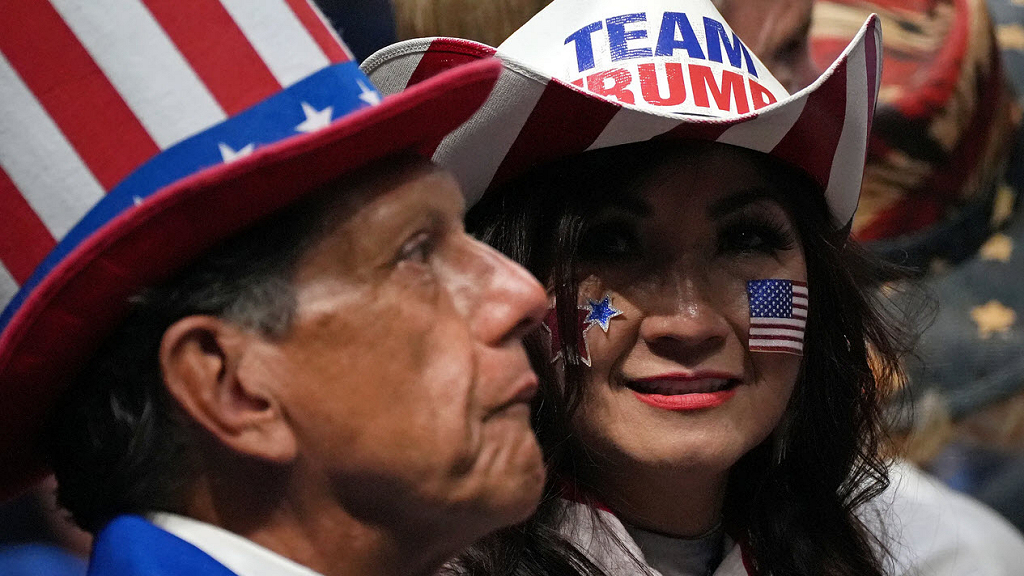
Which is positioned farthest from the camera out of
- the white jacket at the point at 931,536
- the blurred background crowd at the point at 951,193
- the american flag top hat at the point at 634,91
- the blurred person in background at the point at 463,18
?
the blurred background crowd at the point at 951,193

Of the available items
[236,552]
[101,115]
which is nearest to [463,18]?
[101,115]

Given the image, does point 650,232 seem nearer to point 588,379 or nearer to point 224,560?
point 588,379

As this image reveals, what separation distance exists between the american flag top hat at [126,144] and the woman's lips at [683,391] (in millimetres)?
591

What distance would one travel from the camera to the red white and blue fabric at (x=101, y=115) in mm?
992

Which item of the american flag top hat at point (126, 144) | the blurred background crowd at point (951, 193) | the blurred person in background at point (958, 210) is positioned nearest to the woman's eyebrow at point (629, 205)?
the american flag top hat at point (126, 144)

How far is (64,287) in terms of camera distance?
0.97 m

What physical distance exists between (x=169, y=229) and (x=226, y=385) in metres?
0.15

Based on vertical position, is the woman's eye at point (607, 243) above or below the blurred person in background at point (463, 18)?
below

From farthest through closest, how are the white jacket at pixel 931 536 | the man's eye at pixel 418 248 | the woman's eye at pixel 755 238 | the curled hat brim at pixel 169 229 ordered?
the white jacket at pixel 931 536
the woman's eye at pixel 755 238
the man's eye at pixel 418 248
the curled hat brim at pixel 169 229

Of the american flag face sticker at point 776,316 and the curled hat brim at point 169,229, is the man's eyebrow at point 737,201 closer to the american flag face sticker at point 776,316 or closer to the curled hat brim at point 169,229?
the american flag face sticker at point 776,316

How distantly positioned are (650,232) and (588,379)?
0.67 ft

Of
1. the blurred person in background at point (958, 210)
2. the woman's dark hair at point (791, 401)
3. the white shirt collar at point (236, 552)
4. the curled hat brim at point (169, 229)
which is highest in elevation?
the curled hat brim at point (169, 229)

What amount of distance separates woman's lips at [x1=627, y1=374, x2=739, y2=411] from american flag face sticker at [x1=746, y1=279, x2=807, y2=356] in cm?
7

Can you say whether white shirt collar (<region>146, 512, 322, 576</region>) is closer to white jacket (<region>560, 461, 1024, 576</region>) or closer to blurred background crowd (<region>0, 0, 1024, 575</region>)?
white jacket (<region>560, 461, 1024, 576</region>)
